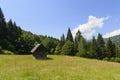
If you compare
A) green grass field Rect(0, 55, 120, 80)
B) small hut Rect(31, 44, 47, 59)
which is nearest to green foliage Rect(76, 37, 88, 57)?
small hut Rect(31, 44, 47, 59)

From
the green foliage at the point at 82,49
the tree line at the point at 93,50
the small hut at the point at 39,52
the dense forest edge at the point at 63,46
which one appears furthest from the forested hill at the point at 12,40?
the small hut at the point at 39,52

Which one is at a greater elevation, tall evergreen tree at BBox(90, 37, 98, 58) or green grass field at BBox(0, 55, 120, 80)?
tall evergreen tree at BBox(90, 37, 98, 58)

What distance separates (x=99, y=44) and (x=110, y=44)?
7.03m

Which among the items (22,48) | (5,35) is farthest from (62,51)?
(5,35)

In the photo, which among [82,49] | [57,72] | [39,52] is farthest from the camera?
[82,49]

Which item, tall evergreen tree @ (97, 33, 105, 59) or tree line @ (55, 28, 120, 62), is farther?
tall evergreen tree @ (97, 33, 105, 59)

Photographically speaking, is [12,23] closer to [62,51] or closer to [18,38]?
[18,38]

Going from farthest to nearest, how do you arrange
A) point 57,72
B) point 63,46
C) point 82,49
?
point 63,46 < point 82,49 < point 57,72

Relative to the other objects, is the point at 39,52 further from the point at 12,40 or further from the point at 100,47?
the point at 100,47

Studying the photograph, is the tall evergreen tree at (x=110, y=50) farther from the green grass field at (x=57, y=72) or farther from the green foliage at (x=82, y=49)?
the green grass field at (x=57, y=72)

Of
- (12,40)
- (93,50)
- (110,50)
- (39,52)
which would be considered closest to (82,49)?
(93,50)

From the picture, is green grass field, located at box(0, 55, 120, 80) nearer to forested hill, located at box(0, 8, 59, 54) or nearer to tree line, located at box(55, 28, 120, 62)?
forested hill, located at box(0, 8, 59, 54)

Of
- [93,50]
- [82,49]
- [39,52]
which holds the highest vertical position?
[82,49]

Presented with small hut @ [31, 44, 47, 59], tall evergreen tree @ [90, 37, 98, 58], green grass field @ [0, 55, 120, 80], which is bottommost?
green grass field @ [0, 55, 120, 80]
